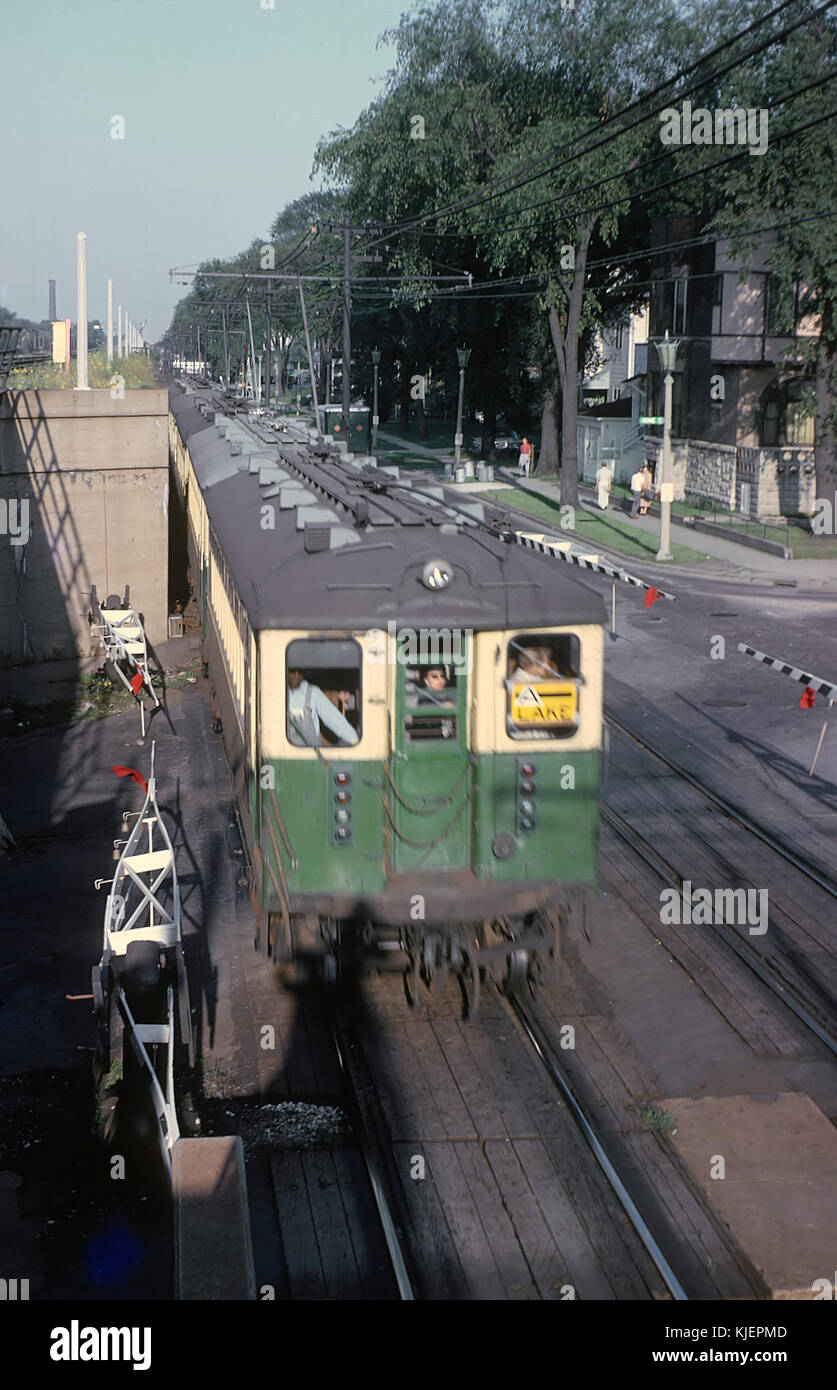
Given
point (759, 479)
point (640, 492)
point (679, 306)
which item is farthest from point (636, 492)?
point (679, 306)

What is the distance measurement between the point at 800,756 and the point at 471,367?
145 ft

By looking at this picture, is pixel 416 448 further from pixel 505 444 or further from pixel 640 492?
pixel 640 492

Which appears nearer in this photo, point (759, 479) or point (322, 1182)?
point (322, 1182)

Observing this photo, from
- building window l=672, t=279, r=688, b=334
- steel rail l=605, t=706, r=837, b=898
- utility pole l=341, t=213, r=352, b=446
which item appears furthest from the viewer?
building window l=672, t=279, r=688, b=334

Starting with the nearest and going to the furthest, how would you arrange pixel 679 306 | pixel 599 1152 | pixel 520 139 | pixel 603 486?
pixel 599 1152
pixel 603 486
pixel 520 139
pixel 679 306

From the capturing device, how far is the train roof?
356 inches

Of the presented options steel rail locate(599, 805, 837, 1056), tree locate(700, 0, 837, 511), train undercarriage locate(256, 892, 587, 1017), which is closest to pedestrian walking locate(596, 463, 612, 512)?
tree locate(700, 0, 837, 511)

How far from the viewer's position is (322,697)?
9.13 metres

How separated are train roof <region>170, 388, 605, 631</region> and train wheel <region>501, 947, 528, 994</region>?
2.46 m

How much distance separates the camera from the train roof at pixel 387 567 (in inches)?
356

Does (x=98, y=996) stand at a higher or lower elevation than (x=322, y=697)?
lower

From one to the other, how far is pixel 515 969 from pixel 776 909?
363cm

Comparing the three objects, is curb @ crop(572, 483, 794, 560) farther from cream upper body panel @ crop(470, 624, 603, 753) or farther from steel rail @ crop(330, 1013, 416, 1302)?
steel rail @ crop(330, 1013, 416, 1302)

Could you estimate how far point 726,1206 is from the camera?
7824mm
